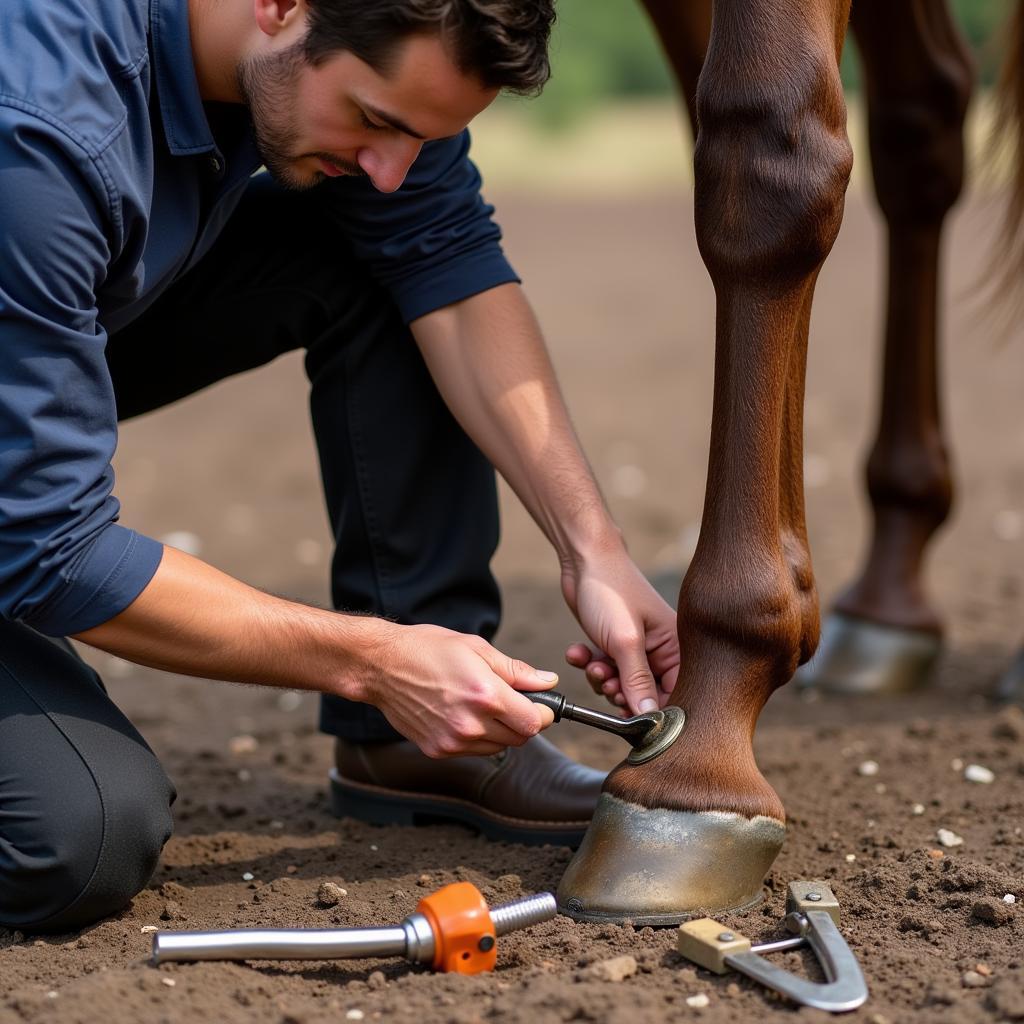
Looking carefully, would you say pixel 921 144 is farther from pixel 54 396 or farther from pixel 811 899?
pixel 54 396

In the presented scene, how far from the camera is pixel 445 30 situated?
5.18 feet

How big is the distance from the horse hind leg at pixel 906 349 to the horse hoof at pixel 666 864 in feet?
3.88

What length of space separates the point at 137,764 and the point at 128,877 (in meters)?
0.14

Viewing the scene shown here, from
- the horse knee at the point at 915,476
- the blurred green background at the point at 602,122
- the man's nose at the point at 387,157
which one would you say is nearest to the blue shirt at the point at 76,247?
the man's nose at the point at 387,157

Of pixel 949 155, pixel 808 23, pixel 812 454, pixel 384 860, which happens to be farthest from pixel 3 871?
pixel 812 454

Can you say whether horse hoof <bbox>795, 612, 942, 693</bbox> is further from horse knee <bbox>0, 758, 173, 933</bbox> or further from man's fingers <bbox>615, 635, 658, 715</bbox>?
horse knee <bbox>0, 758, 173, 933</bbox>

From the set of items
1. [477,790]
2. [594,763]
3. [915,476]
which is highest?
[915,476]

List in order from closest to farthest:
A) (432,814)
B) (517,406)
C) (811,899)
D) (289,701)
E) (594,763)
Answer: (811,899)
(517,406)
(432,814)
(594,763)
(289,701)

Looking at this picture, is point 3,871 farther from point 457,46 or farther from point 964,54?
point 964,54

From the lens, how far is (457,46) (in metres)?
1.59

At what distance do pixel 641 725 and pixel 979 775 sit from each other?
76 centimetres

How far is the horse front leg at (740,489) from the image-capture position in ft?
5.23

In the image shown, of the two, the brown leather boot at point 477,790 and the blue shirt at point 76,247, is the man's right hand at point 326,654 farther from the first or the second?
the brown leather boot at point 477,790

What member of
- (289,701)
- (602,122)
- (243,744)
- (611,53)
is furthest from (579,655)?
(611,53)
